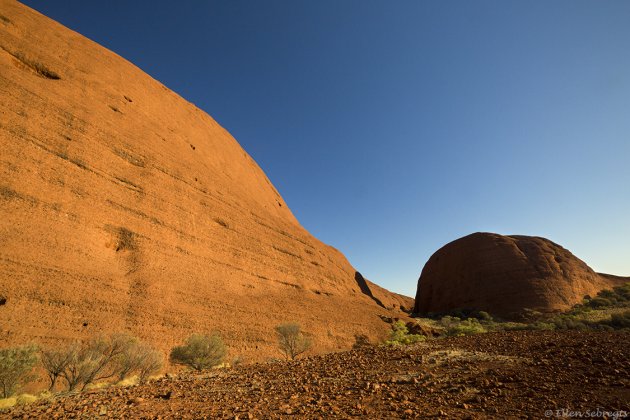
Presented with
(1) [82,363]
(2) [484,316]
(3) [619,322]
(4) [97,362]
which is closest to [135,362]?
(4) [97,362]

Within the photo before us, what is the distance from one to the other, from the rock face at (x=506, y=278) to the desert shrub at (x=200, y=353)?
32.8 m

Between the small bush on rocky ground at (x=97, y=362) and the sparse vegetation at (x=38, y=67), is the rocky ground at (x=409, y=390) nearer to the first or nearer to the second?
the small bush on rocky ground at (x=97, y=362)

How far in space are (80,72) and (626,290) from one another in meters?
65.8

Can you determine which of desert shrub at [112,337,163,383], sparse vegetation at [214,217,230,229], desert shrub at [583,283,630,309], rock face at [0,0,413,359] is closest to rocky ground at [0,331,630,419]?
desert shrub at [112,337,163,383]

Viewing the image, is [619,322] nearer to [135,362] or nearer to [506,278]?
[506,278]

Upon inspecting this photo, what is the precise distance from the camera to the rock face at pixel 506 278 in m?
36.4

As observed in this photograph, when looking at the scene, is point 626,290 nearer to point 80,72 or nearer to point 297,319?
point 297,319

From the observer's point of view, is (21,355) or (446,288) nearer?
(21,355)

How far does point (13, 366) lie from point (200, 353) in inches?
271

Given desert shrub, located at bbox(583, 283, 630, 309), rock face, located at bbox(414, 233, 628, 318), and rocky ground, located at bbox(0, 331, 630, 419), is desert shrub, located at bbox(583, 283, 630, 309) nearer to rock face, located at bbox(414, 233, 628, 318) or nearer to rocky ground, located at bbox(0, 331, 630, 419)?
rock face, located at bbox(414, 233, 628, 318)

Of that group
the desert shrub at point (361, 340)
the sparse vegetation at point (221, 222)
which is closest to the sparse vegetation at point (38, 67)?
the sparse vegetation at point (221, 222)

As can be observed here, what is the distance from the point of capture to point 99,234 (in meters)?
19.3

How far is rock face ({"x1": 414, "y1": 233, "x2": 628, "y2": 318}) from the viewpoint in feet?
119

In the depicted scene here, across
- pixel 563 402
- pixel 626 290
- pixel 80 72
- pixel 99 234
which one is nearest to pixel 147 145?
pixel 80 72
